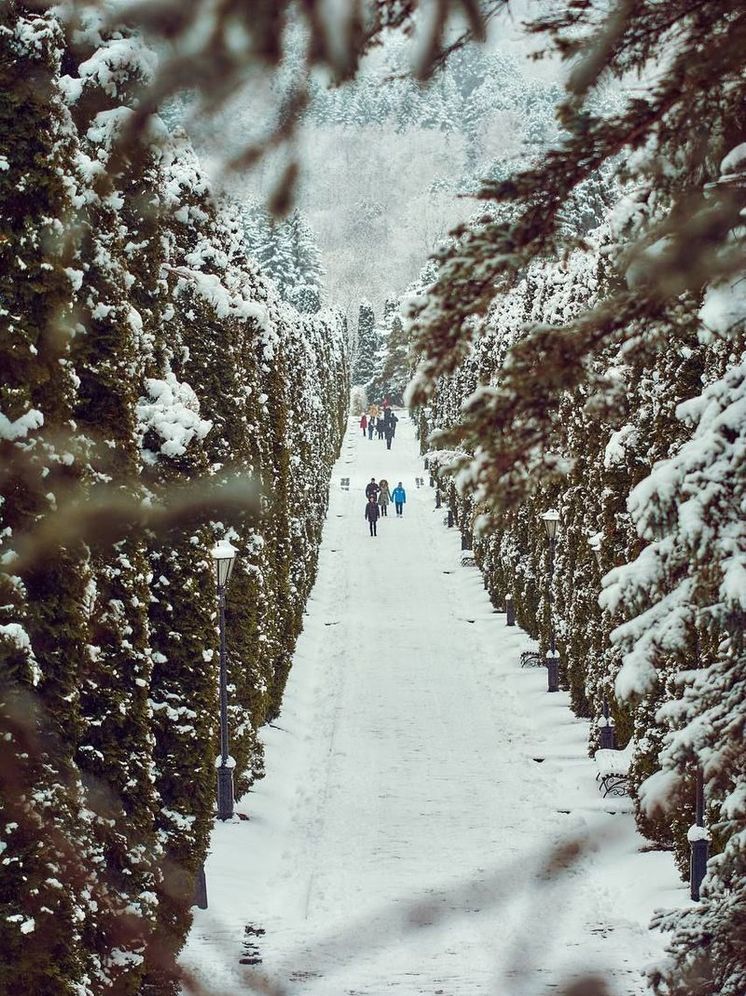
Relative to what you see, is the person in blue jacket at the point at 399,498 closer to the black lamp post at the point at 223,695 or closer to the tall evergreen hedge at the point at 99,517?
the black lamp post at the point at 223,695

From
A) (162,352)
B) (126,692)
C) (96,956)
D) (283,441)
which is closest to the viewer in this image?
(96,956)

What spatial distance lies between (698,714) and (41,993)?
423 cm

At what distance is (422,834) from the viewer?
13352 millimetres

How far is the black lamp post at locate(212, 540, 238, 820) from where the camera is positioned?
477 inches

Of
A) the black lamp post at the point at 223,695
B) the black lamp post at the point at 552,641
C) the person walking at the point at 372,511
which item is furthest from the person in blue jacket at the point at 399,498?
the black lamp post at the point at 223,695

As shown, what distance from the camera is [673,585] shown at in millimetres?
4824

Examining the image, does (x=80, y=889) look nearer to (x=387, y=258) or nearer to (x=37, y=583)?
(x=37, y=583)

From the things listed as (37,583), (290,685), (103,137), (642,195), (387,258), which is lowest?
(642,195)

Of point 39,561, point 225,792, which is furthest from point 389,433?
point 39,561

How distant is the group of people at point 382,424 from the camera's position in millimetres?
63844

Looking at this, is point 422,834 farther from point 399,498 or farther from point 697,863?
point 399,498

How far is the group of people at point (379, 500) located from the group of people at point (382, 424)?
1724cm

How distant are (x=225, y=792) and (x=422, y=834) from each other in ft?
7.79

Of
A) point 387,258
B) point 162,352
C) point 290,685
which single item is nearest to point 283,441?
point 290,685
